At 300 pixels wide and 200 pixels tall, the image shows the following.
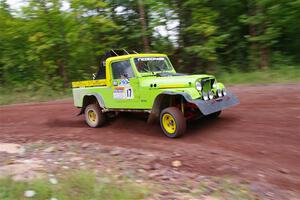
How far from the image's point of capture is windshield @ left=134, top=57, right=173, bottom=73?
27.0ft

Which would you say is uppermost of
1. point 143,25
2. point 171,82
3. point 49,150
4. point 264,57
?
point 143,25

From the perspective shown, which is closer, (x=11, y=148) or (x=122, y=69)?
(x=11, y=148)

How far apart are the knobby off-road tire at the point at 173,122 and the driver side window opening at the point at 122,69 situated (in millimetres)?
1367

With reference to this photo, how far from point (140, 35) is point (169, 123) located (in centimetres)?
1122

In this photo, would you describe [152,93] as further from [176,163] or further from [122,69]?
[176,163]

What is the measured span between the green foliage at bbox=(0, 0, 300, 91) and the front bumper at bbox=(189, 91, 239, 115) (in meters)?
8.69

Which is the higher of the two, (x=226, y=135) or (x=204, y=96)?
(x=204, y=96)

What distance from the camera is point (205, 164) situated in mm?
5656

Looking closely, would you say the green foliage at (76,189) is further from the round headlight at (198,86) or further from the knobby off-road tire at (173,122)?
the round headlight at (198,86)

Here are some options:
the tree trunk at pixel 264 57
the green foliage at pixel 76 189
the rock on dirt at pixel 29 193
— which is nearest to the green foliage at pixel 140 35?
the tree trunk at pixel 264 57

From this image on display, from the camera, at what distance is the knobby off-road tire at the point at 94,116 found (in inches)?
361

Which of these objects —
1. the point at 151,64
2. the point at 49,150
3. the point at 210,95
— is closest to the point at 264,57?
the point at 151,64

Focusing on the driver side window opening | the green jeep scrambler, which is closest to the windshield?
the green jeep scrambler

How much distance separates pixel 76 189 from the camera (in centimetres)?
453
